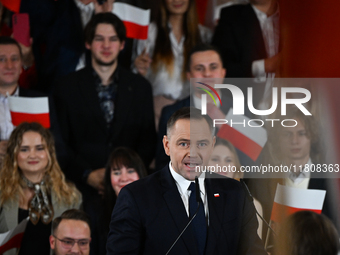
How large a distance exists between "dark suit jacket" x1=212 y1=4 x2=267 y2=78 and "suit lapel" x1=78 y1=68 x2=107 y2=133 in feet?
3.00

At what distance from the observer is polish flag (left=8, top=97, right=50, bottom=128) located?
340 cm

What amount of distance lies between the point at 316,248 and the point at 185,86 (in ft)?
8.23

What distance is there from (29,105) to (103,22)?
2.53 feet

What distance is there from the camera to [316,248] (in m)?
1.40

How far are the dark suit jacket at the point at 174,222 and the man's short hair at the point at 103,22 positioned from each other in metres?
2.08

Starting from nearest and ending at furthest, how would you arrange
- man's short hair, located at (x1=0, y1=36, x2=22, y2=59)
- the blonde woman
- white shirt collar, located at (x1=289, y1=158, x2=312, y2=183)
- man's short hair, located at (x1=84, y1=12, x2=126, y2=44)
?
white shirt collar, located at (x1=289, y1=158, x2=312, y2=183) < the blonde woman < man's short hair, located at (x1=0, y1=36, x2=22, y2=59) < man's short hair, located at (x1=84, y1=12, x2=126, y2=44)

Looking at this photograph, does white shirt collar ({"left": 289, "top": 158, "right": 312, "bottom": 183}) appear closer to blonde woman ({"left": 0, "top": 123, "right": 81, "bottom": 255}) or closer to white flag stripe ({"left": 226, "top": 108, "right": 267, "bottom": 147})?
white flag stripe ({"left": 226, "top": 108, "right": 267, "bottom": 147})

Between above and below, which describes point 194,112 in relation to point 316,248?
above

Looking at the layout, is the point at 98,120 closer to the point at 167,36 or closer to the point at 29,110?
the point at 29,110

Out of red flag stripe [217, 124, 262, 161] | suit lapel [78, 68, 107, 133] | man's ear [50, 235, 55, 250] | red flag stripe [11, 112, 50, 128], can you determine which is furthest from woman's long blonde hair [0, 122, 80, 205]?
red flag stripe [217, 124, 262, 161]

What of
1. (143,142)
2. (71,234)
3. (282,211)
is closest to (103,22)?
(143,142)

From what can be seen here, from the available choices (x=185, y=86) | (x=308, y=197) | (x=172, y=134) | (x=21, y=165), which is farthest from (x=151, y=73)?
(x=308, y=197)

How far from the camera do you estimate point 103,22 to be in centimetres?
362

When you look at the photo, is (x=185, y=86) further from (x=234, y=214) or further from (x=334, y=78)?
(x=334, y=78)
